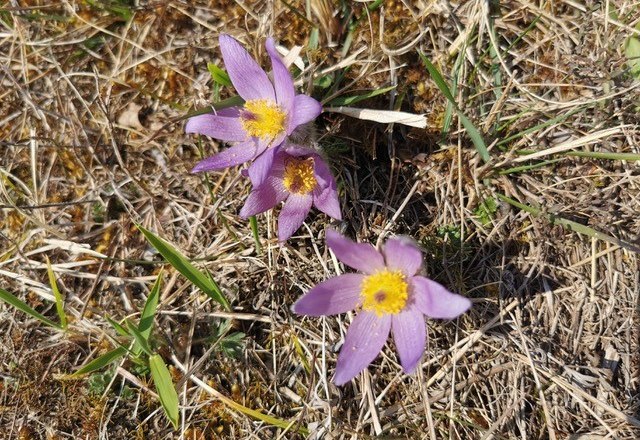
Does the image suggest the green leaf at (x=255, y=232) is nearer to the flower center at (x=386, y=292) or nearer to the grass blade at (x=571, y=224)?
the flower center at (x=386, y=292)

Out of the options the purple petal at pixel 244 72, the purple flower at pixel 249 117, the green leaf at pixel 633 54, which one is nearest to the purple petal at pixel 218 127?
the purple flower at pixel 249 117

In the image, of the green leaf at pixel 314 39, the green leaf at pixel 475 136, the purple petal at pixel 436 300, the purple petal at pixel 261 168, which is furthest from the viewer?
the green leaf at pixel 314 39

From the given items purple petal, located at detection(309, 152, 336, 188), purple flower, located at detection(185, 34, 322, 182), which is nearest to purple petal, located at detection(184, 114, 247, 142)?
purple flower, located at detection(185, 34, 322, 182)

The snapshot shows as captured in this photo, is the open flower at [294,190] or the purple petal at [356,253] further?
the open flower at [294,190]

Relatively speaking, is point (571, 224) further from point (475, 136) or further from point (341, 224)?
point (341, 224)

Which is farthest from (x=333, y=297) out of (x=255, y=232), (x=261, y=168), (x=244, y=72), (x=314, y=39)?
(x=314, y=39)

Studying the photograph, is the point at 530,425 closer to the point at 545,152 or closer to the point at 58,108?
the point at 545,152

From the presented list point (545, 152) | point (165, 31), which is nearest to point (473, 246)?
point (545, 152)
